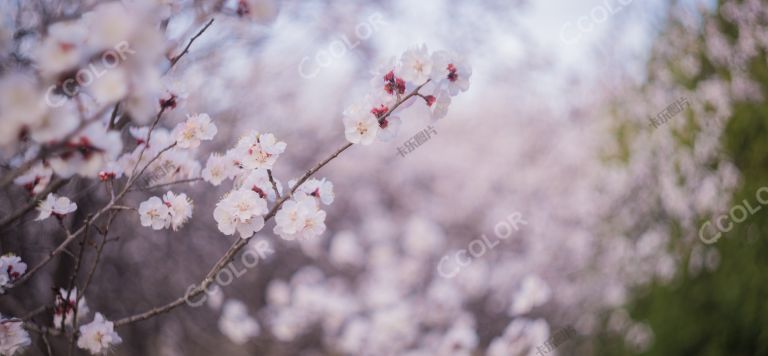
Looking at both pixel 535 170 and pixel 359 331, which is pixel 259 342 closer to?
pixel 359 331

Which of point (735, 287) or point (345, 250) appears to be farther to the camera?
point (345, 250)

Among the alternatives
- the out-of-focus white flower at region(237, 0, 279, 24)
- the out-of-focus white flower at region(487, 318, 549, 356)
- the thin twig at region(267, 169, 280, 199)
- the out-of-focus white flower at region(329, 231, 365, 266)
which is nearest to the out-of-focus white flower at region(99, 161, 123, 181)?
the thin twig at region(267, 169, 280, 199)

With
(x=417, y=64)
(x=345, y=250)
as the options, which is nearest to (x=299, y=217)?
(x=417, y=64)

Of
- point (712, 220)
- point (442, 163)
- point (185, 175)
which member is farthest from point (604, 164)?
point (185, 175)

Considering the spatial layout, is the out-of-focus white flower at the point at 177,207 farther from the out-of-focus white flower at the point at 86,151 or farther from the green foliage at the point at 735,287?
the green foliage at the point at 735,287

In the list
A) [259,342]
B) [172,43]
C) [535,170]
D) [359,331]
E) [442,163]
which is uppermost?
[442,163]

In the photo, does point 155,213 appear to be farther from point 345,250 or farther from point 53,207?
point 345,250
